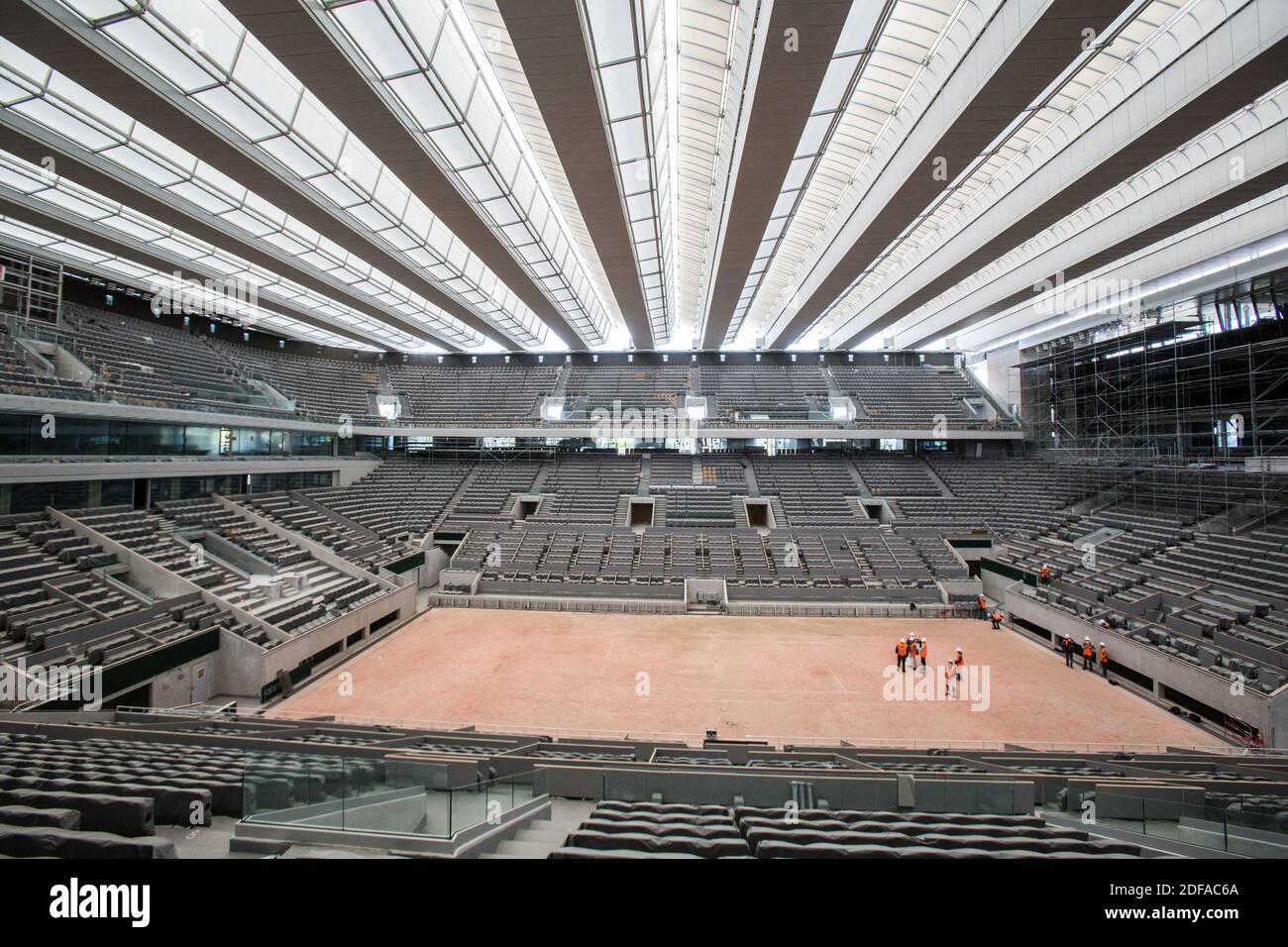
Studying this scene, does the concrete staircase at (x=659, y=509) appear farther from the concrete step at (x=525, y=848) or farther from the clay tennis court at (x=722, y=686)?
the concrete step at (x=525, y=848)

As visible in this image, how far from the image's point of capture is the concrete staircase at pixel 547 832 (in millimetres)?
4758

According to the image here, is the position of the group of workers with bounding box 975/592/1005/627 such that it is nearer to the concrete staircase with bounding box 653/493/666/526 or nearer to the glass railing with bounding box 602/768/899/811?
the concrete staircase with bounding box 653/493/666/526

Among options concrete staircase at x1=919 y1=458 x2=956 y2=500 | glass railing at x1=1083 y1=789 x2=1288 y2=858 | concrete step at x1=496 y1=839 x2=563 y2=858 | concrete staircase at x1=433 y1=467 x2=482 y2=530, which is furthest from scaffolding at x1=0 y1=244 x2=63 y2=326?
concrete staircase at x1=919 y1=458 x2=956 y2=500

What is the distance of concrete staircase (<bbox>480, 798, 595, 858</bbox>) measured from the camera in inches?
187

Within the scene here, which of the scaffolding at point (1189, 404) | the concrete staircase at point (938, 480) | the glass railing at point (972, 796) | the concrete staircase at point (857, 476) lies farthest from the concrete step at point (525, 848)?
the concrete staircase at point (938, 480)

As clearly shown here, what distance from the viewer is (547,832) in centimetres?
563

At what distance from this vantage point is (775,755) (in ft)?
30.0

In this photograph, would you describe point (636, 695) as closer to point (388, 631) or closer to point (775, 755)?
point (775, 755)

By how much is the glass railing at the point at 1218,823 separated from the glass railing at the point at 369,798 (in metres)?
7.11

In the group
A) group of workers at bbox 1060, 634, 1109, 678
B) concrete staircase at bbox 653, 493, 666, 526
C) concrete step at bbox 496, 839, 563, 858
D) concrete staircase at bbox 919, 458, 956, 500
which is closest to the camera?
concrete step at bbox 496, 839, 563, 858

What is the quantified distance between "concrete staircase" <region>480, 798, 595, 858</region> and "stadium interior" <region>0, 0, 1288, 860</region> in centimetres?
9

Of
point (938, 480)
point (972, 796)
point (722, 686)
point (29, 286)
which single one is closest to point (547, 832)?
point (972, 796)

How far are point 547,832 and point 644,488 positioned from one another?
28551 millimetres
